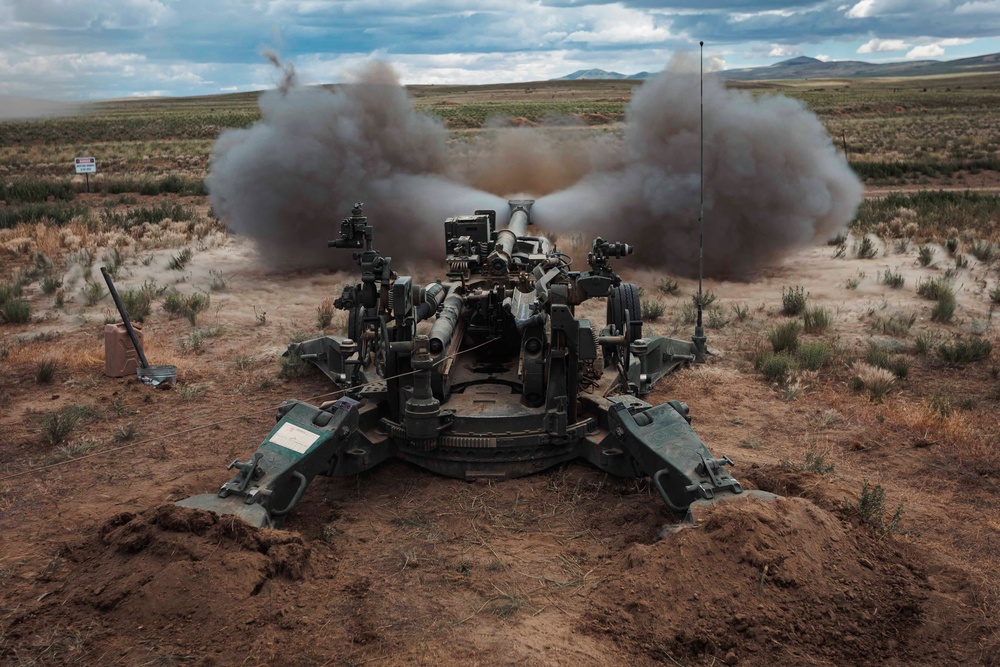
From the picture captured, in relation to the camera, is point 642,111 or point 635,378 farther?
point 642,111

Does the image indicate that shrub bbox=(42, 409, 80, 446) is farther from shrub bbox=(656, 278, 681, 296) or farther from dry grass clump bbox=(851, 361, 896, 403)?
shrub bbox=(656, 278, 681, 296)

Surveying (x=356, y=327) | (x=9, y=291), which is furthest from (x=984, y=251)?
(x=9, y=291)

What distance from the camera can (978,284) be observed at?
47.8 ft

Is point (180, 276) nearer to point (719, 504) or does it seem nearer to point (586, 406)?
point (586, 406)

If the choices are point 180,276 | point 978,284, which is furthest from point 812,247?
point 180,276

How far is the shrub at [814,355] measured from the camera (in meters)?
10.6

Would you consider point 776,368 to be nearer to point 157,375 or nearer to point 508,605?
point 508,605

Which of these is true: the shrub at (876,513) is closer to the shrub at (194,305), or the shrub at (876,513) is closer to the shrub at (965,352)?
the shrub at (965,352)

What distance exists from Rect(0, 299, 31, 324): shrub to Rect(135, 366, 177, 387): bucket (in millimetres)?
3865

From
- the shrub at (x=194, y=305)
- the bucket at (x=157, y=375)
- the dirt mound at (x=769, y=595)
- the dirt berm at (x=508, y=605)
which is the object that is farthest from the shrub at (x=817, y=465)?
the shrub at (x=194, y=305)

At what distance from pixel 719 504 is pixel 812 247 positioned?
1507 cm

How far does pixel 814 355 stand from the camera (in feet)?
35.1

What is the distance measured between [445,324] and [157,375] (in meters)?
4.78

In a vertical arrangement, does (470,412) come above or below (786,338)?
above
